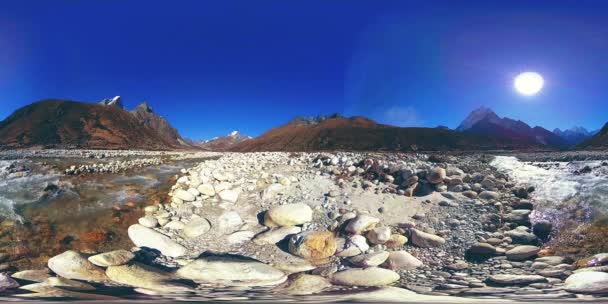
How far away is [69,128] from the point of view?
34.3 metres

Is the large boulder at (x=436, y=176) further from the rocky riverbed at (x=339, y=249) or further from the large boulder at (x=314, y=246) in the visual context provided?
the large boulder at (x=314, y=246)

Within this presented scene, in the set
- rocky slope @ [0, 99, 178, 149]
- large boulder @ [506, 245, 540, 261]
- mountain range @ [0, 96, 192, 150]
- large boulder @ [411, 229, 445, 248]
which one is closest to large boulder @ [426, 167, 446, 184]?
large boulder @ [411, 229, 445, 248]

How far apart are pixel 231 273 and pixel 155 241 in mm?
2049

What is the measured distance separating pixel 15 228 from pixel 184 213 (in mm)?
3349

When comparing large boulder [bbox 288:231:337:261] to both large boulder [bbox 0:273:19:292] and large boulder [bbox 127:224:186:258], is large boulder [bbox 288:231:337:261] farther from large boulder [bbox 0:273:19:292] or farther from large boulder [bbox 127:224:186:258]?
large boulder [bbox 0:273:19:292]

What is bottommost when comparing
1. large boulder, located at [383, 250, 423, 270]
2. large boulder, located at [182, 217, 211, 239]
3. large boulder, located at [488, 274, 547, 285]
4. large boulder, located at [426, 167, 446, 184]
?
large boulder, located at [488, 274, 547, 285]

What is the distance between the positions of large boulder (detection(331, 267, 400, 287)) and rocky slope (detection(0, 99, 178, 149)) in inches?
997

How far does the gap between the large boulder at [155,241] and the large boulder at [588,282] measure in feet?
19.7

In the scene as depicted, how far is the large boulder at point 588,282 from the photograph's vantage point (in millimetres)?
4391

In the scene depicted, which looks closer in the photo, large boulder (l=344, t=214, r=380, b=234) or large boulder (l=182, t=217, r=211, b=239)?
large boulder (l=344, t=214, r=380, b=234)

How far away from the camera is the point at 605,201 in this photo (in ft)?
23.4

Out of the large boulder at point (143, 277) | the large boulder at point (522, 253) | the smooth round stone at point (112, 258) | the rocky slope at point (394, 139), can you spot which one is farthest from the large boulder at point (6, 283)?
the rocky slope at point (394, 139)

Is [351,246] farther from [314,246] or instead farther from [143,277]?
[143,277]

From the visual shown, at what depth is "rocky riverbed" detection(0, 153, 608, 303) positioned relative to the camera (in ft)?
15.6
